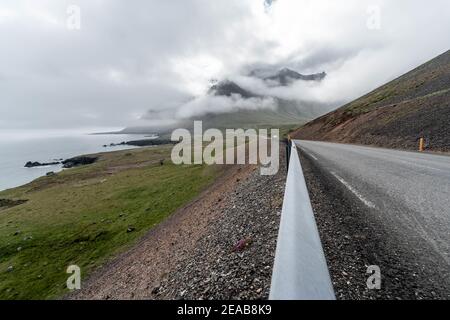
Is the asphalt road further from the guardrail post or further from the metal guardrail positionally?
the guardrail post

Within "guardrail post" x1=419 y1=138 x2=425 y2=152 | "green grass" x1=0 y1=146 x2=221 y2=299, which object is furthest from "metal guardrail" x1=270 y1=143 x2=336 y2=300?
"guardrail post" x1=419 y1=138 x2=425 y2=152

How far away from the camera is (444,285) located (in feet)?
10.4

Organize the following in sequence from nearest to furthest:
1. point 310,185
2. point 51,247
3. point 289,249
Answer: point 289,249 < point 310,185 < point 51,247

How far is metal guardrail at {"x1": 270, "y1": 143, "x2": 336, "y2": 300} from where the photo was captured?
1.37 metres

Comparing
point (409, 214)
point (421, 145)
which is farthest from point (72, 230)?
point (421, 145)

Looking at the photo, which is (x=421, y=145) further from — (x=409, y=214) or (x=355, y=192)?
(x=409, y=214)

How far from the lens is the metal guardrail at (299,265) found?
4.48ft

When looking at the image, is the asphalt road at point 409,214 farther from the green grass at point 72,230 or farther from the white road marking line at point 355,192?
the green grass at point 72,230

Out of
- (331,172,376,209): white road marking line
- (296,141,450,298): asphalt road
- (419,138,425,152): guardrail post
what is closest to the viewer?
(296,141,450,298): asphalt road

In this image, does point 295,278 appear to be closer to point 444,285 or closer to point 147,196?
point 444,285

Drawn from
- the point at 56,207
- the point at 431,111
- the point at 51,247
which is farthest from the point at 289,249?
the point at 56,207

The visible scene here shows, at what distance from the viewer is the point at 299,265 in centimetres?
156

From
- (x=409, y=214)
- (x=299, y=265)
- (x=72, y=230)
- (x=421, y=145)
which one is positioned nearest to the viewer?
(x=299, y=265)
